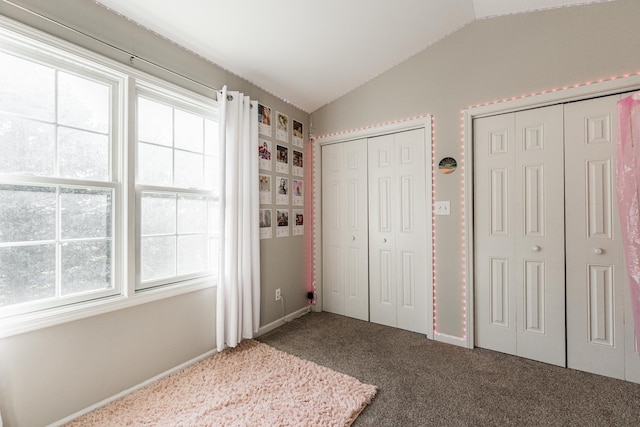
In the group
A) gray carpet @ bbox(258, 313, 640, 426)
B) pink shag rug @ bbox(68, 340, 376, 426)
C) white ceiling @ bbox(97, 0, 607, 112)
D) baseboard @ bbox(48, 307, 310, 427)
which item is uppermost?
white ceiling @ bbox(97, 0, 607, 112)

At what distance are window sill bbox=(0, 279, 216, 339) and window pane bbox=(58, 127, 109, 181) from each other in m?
0.76

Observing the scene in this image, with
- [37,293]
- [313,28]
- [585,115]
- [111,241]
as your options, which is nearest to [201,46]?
[313,28]

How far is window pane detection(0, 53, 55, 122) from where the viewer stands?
1.47m

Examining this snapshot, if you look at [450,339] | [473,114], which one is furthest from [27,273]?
[473,114]

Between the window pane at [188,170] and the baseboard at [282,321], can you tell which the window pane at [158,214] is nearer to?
the window pane at [188,170]

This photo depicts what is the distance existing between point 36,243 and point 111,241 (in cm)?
35

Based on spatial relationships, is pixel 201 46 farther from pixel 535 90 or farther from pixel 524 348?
pixel 524 348

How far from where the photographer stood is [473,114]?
8.07 feet

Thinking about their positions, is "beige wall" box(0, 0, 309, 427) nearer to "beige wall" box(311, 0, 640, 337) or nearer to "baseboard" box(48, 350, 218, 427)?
"baseboard" box(48, 350, 218, 427)

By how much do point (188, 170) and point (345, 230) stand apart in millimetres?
1779

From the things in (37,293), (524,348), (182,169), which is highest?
(182,169)

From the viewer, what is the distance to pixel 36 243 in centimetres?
154

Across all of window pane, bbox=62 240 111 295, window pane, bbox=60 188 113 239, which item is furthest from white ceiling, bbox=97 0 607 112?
window pane, bbox=62 240 111 295

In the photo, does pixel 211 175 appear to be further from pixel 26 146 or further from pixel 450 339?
pixel 450 339
